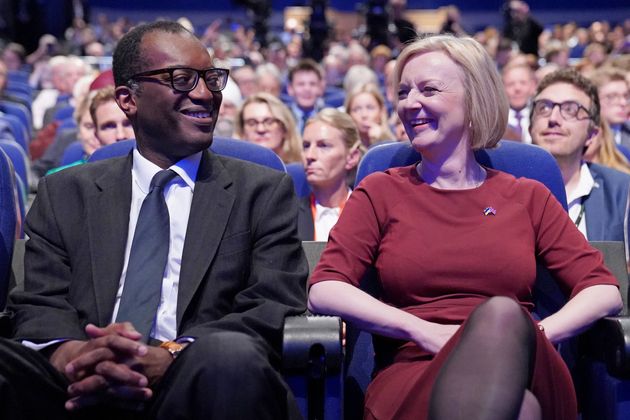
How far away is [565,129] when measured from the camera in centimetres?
338

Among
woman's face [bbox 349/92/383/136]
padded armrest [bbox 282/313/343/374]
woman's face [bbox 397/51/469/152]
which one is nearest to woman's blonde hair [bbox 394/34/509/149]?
woman's face [bbox 397/51/469/152]

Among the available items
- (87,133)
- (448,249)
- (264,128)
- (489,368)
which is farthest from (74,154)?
(489,368)

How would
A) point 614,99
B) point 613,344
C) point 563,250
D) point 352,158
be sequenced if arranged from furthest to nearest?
point 614,99
point 352,158
point 563,250
point 613,344

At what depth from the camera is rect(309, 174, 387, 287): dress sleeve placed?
92.2 inches

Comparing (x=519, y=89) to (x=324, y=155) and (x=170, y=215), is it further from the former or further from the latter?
(x=170, y=215)

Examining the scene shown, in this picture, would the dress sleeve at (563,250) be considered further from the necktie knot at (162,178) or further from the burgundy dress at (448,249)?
the necktie knot at (162,178)

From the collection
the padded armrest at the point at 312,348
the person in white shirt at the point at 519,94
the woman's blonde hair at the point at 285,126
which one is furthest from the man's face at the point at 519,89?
the padded armrest at the point at 312,348

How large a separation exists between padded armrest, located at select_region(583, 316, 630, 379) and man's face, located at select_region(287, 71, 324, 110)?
479 cm

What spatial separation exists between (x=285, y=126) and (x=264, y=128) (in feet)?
0.33

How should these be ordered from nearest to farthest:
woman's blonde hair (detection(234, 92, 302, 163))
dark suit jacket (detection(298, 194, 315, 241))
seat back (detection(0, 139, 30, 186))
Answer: dark suit jacket (detection(298, 194, 315, 241)) → seat back (detection(0, 139, 30, 186)) → woman's blonde hair (detection(234, 92, 302, 163))

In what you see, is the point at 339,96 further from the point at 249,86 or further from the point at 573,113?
the point at 573,113

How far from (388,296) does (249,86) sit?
216 inches

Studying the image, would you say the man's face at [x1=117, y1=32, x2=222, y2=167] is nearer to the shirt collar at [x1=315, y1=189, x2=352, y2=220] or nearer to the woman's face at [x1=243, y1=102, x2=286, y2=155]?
the shirt collar at [x1=315, y1=189, x2=352, y2=220]

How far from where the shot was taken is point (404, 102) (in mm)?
2461
